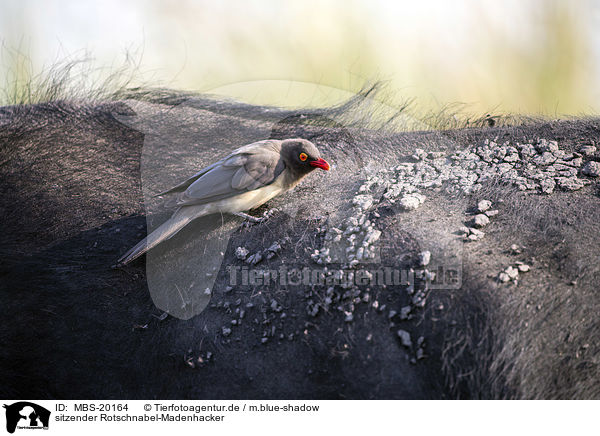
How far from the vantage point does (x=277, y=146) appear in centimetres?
207

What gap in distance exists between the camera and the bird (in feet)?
6.43

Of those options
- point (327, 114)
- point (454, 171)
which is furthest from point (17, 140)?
point (454, 171)

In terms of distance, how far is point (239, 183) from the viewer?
1.95 meters

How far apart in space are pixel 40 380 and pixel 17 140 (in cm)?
123

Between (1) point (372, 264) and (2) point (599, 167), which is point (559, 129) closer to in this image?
(2) point (599, 167)

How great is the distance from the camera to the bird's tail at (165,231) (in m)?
1.94

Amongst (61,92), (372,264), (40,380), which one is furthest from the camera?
(61,92)
